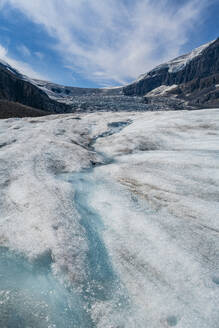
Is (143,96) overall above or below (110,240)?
above

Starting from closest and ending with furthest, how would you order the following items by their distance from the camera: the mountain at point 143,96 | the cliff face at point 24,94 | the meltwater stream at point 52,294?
the meltwater stream at point 52,294, the cliff face at point 24,94, the mountain at point 143,96

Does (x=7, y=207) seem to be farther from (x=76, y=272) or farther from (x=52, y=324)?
(x=52, y=324)

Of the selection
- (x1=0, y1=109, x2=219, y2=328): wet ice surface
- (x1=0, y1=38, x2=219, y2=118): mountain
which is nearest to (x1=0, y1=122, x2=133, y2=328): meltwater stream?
Result: (x1=0, y1=109, x2=219, y2=328): wet ice surface

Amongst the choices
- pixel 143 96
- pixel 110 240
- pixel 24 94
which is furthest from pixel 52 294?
pixel 143 96

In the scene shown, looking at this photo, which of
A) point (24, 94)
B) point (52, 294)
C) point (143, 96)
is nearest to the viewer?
point (52, 294)

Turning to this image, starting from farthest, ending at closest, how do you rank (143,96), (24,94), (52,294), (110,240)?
(143,96), (24,94), (110,240), (52,294)

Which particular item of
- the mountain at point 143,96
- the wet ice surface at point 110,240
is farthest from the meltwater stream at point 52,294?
the mountain at point 143,96

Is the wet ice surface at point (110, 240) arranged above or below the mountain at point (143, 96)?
below

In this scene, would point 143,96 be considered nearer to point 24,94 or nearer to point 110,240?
point 24,94

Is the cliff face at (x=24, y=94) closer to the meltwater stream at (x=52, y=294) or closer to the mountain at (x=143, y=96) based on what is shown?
the mountain at (x=143, y=96)
